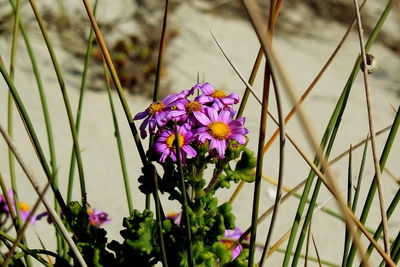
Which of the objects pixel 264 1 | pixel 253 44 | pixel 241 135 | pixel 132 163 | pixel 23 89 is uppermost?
pixel 264 1

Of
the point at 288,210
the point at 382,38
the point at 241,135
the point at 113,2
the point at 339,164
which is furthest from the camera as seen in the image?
the point at 382,38

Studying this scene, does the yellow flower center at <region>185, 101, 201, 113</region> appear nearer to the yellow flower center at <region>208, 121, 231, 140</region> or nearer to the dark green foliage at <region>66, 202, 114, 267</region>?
Answer: the yellow flower center at <region>208, 121, 231, 140</region>

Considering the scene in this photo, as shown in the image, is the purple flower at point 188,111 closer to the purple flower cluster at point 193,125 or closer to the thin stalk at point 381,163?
the purple flower cluster at point 193,125

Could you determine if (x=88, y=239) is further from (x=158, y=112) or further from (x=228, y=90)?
(x=228, y=90)

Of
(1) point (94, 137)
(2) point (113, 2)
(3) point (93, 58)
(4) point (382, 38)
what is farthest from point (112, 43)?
(4) point (382, 38)

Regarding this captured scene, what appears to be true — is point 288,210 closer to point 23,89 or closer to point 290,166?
point 290,166

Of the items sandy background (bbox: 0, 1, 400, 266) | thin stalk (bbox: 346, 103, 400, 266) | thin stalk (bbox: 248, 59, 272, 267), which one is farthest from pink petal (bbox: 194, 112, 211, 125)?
sandy background (bbox: 0, 1, 400, 266)
